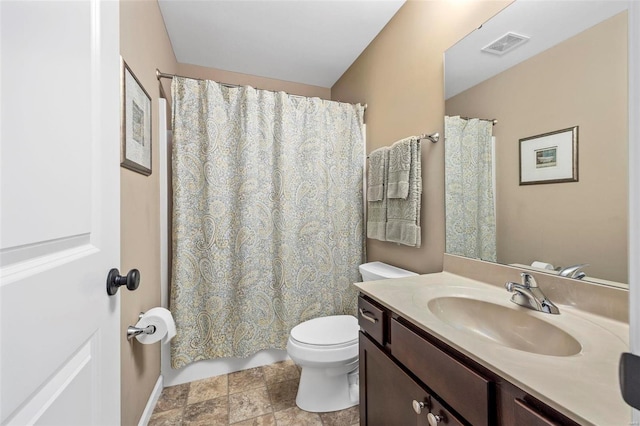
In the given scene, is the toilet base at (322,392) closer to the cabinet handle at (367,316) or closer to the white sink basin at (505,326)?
the cabinet handle at (367,316)

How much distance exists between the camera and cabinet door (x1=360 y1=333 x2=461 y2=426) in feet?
2.52

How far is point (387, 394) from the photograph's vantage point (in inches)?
37.0

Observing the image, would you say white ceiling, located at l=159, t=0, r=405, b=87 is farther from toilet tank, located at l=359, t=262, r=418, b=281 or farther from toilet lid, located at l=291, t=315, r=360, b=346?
toilet lid, located at l=291, t=315, r=360, b=346

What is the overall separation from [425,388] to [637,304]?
65 centimetres

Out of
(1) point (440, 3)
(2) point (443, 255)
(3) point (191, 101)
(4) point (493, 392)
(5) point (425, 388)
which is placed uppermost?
(1) point (440, 3)

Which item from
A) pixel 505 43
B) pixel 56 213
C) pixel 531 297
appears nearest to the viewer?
pixel 56 213

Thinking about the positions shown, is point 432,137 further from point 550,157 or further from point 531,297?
point 531,297

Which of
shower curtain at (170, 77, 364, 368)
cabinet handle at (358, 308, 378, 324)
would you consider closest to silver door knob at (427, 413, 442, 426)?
cabinet handle at (358, 308, 378, 324)

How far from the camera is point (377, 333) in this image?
3.27ft

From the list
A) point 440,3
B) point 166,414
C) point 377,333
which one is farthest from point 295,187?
point 166,414

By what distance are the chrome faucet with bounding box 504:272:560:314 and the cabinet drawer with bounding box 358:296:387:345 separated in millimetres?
462

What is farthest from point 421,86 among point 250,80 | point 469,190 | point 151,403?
point 151,403

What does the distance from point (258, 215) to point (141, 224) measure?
0.71 m

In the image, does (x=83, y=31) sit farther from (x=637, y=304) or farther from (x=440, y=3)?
(x=440, y=3)
